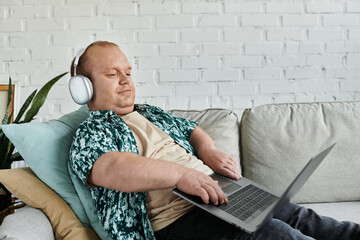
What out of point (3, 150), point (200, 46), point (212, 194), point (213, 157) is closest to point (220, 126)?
point (213, 157)

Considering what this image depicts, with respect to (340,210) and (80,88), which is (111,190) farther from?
(340,210)

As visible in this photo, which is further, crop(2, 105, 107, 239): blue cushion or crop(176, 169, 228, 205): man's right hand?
crop(2, 105, 107, 239): blue cushion

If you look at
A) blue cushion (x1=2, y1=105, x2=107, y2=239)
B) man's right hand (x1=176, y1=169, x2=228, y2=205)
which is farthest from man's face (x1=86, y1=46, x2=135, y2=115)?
man's right hand (x1=176, y1=169, x2=228, y2=205)

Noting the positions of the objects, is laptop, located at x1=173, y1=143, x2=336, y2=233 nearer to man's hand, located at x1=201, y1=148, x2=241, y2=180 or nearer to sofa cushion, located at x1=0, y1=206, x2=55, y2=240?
man's hand, located at x1=201, y1=148, x2=241, y2=180

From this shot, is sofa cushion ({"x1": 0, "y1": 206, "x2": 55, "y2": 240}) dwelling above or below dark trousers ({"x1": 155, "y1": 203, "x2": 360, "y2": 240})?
above

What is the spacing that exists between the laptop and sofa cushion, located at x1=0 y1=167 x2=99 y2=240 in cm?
36

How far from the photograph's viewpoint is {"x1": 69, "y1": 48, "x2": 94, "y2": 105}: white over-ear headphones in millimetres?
1190

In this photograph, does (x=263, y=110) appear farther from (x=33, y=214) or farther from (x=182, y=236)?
(x=33, y=214)

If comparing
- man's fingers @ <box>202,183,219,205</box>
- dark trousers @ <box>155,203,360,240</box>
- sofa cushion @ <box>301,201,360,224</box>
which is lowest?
sofa cushion @ <box>301,201,360,224</box>

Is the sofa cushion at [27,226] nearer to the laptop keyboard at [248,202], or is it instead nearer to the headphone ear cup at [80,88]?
the headphone ear cup at [80,88]

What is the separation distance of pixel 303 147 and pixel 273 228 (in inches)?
29.1

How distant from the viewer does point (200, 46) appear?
2.06 metres

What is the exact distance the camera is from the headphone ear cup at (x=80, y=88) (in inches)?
46.9

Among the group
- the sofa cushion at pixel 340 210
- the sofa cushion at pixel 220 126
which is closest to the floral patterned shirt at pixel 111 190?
the sofa cushion at pixel 220 126
